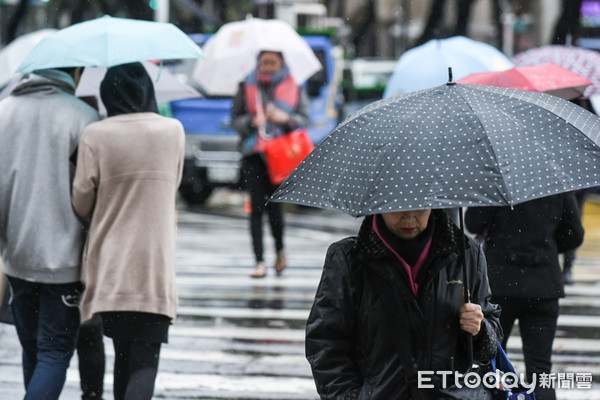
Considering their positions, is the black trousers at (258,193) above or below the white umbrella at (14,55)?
below

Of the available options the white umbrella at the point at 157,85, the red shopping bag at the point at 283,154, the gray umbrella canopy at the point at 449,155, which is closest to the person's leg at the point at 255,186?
the red shopping bag at the point at 283,154

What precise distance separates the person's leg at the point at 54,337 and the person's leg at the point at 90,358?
43 cm

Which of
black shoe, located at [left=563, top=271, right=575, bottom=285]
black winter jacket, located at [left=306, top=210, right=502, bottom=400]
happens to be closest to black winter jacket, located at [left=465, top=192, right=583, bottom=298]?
black winter jacket, located at [left=306, top=210, right=502, bottom=400]

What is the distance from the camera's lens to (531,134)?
128 inches

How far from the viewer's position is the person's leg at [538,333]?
16.0ft

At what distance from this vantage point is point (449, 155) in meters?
3.11

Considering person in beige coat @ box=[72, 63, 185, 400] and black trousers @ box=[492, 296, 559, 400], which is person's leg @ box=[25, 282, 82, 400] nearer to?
person in beige coat @ box=[72, 63, 185, 400]

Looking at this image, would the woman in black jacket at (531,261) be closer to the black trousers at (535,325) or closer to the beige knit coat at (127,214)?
the black trousers at (535,325)

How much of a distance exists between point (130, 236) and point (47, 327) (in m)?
0.62

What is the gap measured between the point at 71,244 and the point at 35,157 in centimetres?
45

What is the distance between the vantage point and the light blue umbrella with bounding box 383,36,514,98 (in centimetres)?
682

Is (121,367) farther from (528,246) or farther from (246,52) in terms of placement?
(246,52)

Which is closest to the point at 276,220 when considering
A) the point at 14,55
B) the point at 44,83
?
the point at 14,55

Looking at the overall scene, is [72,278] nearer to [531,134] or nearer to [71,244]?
[71,244]
